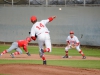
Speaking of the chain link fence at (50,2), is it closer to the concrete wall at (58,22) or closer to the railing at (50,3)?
the railing at (50,3)

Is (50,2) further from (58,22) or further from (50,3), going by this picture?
(58,22)

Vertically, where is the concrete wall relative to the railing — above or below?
below

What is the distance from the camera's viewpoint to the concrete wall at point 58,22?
33188 mm

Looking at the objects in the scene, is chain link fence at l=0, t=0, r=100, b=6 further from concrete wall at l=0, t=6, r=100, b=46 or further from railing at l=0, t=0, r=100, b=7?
concrete wall at l=0, t=6, r=100, b=46

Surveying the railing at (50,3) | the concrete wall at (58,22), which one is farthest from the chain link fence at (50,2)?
the concrete wall at (58,22)

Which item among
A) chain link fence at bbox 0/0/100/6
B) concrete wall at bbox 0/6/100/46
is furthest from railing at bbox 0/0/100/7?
concrete wall at bbox 0/6/100/46

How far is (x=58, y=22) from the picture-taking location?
34.8 meters

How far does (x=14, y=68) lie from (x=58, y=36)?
20.5 metres

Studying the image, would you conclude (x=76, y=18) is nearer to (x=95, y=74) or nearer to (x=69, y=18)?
(x=69, y=18)

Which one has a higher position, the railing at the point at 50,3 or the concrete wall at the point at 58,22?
the railing at the point at 50,3

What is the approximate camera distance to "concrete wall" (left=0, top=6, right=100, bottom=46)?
33188mm

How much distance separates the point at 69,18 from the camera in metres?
34.4

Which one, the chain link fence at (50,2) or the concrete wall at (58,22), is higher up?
the chain link fence at (50,2)

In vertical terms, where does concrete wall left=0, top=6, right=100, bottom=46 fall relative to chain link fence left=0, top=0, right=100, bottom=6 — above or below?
below
